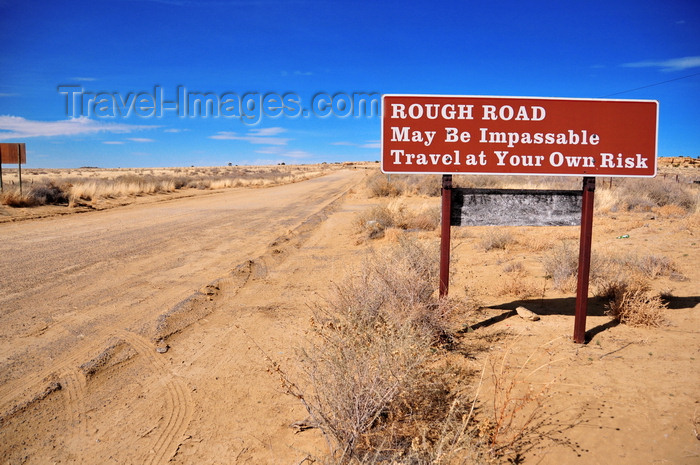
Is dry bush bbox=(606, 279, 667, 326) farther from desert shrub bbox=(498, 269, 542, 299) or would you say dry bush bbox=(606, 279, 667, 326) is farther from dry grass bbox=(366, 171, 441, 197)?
dry grass bbox=(366, 171, 441, 197)

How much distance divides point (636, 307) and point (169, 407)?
4933mm

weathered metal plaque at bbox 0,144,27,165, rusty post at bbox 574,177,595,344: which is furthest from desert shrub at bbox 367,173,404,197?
rusty post at bbox 574,177,595,344

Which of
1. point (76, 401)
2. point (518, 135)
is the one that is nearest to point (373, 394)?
point (76, 401)

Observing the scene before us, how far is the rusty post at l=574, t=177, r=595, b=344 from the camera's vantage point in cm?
Result: 443

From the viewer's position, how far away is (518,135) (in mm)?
4539

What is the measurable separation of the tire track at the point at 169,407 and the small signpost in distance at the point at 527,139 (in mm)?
2811

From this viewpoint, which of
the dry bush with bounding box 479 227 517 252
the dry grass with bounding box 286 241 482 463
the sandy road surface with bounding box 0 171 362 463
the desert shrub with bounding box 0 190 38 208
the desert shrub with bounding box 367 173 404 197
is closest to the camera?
the dry grass with bounding box 286 241 482 463

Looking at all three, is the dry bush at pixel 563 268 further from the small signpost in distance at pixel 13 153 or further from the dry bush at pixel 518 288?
the small signpost in distance at pixel 13 153

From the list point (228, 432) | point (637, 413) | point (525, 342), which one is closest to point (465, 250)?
point (525, 342)

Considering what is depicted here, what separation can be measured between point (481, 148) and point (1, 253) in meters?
8.93

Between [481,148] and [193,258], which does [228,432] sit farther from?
[193,258]

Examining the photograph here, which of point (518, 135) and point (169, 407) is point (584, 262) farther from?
point (169, 407)

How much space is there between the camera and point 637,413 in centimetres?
319

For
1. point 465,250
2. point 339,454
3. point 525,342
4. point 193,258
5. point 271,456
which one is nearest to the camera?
point 339,454
